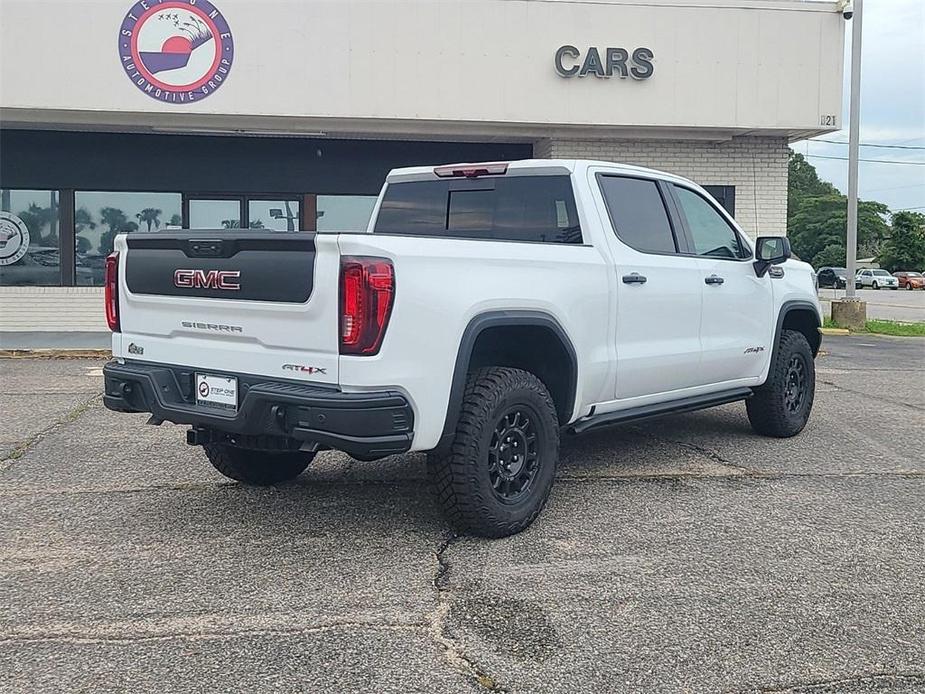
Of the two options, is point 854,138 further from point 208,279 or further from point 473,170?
point 208,279

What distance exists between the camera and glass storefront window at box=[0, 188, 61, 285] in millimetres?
15078

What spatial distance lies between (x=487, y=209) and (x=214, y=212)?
10681 mm

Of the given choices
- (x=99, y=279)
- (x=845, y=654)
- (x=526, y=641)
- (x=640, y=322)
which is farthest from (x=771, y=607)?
(x=99, y=279)

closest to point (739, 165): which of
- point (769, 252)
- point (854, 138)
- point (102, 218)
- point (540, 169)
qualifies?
point (854, 138)

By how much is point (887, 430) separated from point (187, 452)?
18.7 feet

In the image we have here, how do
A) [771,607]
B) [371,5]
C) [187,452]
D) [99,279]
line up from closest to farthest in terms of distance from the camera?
[771,607] < [187,452] < [371,5] < [99,279]

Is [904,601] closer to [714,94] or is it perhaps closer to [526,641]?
[526,641]

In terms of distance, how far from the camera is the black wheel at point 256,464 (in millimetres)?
5426

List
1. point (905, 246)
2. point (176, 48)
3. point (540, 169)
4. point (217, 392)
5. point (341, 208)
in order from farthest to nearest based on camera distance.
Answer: point (905, 246) < point (341, 208) < point (176, 48) < point (540, 169) < point (217, 392)

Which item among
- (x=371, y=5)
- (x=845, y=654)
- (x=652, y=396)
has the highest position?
(x=371, y=5)

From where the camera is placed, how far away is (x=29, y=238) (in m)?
15.1

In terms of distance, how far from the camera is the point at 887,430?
25.4ft

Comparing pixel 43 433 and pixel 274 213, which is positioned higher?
pixel 274 213

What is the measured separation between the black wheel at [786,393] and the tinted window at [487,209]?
254 cm
